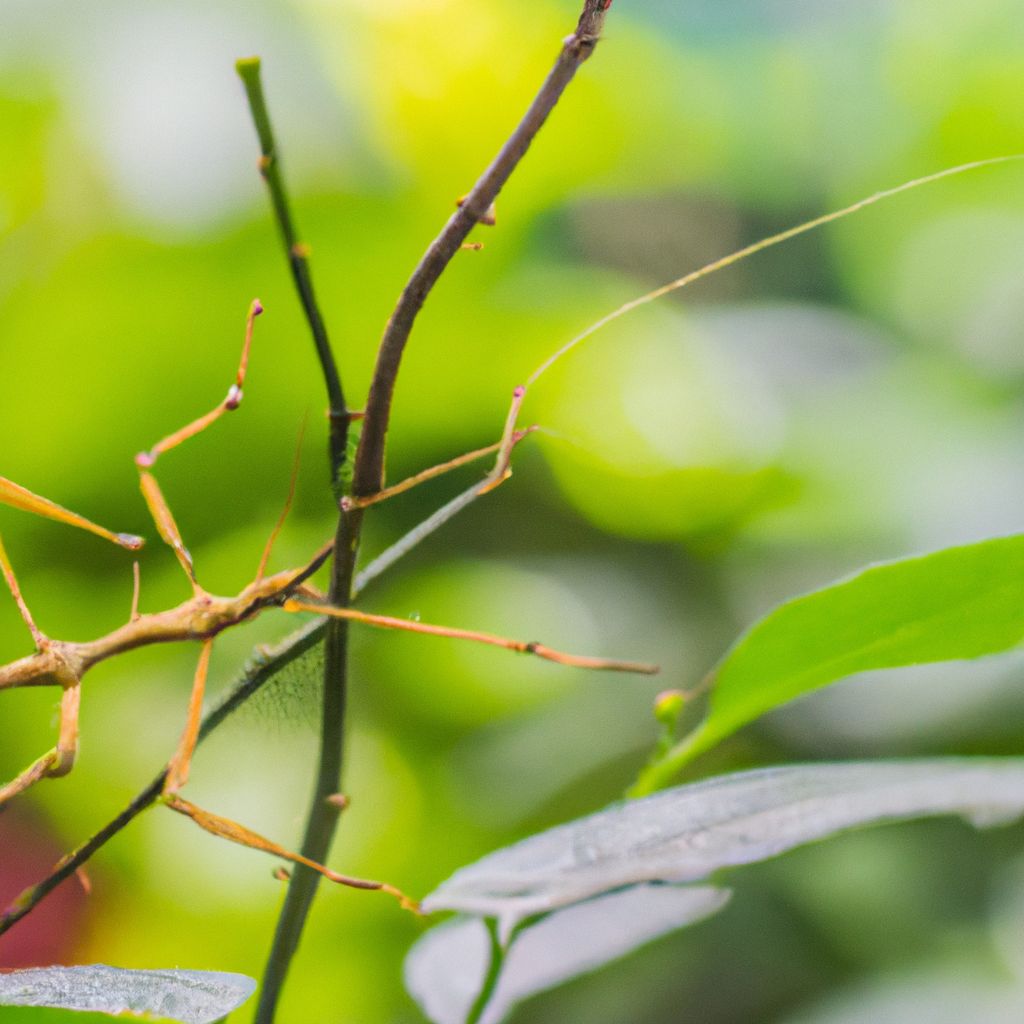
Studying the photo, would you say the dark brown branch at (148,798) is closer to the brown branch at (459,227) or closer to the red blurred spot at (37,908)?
the brown branch at (459,227)

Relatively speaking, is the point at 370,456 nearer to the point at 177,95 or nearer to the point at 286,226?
the point at 286,226

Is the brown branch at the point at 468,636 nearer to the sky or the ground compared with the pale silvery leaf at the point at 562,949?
nearer to the sky

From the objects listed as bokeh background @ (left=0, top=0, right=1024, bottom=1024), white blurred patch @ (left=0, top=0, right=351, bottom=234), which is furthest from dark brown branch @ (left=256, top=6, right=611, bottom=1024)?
white blurred patch @ (left=0, top=0, right=351, bottom=234)

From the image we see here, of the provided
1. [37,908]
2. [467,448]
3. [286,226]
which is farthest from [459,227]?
[37,908]

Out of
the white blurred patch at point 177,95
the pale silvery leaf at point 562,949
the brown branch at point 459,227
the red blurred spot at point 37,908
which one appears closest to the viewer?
the brown branch at point 459,227

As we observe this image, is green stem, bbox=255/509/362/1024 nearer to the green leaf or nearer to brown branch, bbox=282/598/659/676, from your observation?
brown branch, bbox=282/598/659/676

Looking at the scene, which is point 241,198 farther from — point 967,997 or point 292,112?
point 967,997

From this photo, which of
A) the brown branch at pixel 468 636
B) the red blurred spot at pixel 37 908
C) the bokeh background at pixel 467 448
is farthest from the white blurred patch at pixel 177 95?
the brown branch at pixel 468 636

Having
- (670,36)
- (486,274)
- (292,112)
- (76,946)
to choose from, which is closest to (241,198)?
(292,112)
